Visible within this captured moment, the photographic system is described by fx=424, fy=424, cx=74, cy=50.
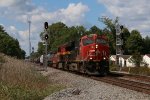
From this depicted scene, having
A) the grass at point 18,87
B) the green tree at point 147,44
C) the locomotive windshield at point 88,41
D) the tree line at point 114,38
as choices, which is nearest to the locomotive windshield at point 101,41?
the locomotive windshield at point 88,41

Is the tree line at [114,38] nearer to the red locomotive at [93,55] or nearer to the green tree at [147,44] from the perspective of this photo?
the green tree at [147,44]

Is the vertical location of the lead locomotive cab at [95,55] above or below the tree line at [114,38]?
below

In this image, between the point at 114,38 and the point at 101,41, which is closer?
the point at 101,41

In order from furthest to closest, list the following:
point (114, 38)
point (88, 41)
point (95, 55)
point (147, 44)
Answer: point (147, 44) → point (114, 38) → point (88, 41) → point (95, 55)

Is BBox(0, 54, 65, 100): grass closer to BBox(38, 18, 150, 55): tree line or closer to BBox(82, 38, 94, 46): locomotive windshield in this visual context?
BBox(82, 38, 94, 46): locomotive windshield

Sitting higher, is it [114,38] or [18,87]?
[114,38]

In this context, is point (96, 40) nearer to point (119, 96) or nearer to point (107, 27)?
point (119, 96)

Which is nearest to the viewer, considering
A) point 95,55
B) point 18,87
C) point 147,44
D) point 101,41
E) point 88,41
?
point 18,87

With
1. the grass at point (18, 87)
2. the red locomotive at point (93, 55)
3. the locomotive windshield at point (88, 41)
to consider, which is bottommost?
the grass at point (18, 87)

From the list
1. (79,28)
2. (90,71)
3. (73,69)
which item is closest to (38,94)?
(90,71)

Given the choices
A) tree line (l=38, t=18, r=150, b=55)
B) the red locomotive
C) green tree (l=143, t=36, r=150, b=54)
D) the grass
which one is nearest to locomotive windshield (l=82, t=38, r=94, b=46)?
the red locomotive

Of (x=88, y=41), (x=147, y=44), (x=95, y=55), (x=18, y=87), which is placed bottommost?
(x=18, y=87)

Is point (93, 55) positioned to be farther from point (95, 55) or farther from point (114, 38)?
point (114, 38)

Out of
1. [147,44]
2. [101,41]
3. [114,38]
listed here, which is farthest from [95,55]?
[147,44]
